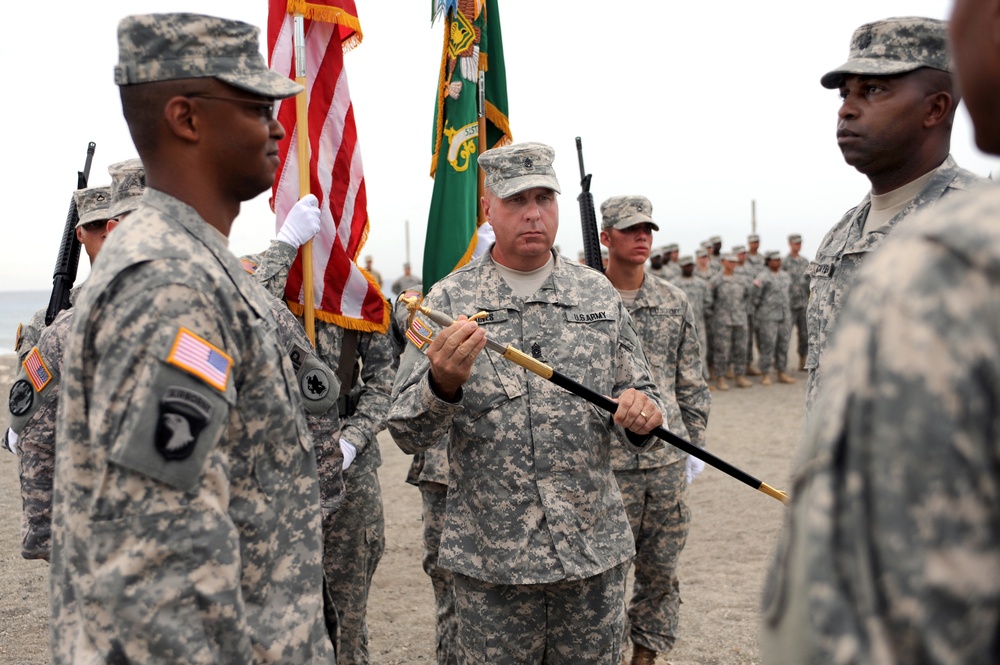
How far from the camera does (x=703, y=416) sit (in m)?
5.13

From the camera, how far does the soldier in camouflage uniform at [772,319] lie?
16.3 metres

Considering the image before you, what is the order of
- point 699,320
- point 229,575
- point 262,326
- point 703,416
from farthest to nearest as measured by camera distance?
1. point 699,320
2. point 703,416
3. point 262,326
4. point 229,575

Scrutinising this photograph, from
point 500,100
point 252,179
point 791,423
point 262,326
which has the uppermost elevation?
point 500,100

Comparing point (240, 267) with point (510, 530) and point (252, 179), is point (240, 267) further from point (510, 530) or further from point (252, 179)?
point (510, 530)

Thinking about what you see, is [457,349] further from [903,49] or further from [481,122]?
[481,122]

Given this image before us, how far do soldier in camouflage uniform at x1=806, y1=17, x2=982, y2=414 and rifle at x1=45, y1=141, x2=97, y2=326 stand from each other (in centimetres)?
386

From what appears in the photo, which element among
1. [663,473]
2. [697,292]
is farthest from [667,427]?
[697,292]

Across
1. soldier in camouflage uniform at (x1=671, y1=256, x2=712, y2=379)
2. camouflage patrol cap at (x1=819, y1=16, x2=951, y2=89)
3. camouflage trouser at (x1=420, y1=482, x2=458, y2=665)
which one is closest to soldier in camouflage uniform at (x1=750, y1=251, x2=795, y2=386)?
soldier in camouflage uniform at (x1=671, y1=256, x2=712, y2=379)

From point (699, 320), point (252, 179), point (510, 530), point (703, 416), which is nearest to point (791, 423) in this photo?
point (699, 320)

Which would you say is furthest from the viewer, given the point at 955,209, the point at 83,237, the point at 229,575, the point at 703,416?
the point at 703,416

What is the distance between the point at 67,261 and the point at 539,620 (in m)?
3.48

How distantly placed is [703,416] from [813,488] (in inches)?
173

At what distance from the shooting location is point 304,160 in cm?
448

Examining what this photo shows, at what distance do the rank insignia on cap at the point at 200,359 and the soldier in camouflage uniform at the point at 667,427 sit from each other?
10.6 ft
